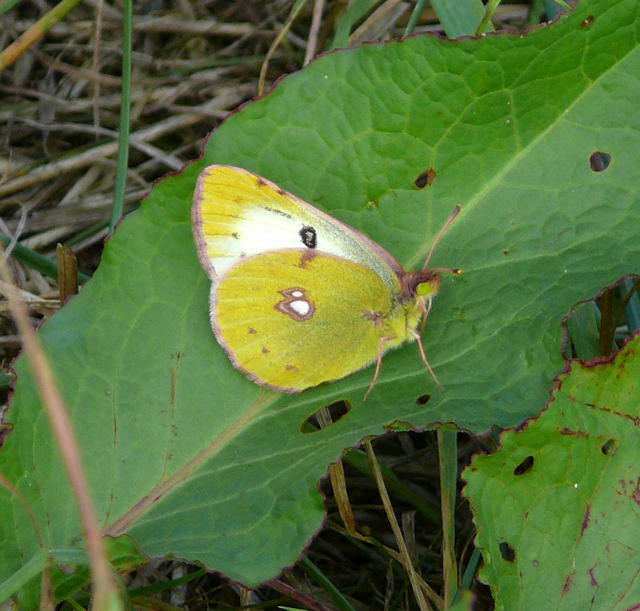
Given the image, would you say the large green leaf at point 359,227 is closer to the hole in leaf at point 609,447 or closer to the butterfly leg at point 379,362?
the butterfly leg at point 379,362

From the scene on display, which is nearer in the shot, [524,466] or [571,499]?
[571,499]

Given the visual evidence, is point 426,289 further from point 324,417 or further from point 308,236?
point 324,417

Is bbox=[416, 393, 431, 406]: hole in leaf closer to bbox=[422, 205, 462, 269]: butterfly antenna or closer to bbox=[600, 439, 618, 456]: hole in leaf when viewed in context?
bbox=[422, 205, 462, 269]: butterfly antenna

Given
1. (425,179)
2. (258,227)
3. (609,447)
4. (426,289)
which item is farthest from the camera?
(258,227)

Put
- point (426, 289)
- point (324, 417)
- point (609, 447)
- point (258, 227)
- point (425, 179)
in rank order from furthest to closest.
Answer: point (324, 417) < point (258, 227) < point (425, 179) < point (426, 289) < point (609, 447)

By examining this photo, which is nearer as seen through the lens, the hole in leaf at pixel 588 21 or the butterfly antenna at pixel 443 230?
the hole in leaf at pixel 588 21

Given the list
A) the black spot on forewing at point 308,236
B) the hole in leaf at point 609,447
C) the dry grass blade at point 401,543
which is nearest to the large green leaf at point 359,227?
the black spot on forewing at point 308,236

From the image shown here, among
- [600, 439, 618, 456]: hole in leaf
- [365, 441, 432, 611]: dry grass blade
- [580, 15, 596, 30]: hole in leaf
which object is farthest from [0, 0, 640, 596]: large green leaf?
[365, 441, 432, 611]: dry grass blade

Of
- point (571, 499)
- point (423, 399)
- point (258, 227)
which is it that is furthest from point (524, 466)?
point (258, 227)
